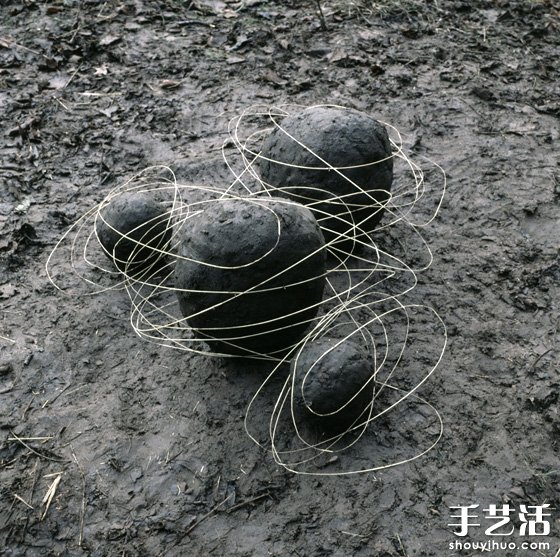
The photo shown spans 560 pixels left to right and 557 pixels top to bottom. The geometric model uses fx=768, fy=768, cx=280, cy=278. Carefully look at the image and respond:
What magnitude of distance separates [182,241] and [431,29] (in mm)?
5500

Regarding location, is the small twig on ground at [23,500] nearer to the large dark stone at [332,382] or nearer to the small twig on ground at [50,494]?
the small twig on ground at [50,494]

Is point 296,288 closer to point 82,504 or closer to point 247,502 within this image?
point 247,502

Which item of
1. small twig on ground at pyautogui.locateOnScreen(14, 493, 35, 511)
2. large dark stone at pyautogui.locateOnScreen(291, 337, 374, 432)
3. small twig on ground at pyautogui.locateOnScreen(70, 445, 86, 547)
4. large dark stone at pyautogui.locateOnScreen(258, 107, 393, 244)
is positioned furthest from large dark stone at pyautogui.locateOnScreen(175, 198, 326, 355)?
small twig on ground at pyautogui.locateOnScreen(14, 493, 35, 511)

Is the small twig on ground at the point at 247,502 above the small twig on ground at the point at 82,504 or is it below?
below

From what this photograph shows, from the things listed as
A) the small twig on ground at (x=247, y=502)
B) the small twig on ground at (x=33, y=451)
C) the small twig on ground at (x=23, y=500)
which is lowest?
the small twig on ground at (x=247, y=502)

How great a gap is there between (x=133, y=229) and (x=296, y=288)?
1524mm

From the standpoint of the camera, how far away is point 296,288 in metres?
4.41

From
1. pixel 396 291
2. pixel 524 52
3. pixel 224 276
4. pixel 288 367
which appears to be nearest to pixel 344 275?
pixel 396 291

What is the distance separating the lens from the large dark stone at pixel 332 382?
4.14m

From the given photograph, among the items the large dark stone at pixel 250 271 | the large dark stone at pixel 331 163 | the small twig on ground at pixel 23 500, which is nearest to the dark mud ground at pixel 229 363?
the small twig on ground at pixel 23 500

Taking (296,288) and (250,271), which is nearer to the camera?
(250,271)

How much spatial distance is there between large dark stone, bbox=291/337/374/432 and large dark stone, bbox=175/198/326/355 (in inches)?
12.4

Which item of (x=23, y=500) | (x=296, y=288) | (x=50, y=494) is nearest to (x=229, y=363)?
(x=296, y=288)

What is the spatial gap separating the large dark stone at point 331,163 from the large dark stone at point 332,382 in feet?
3.86
